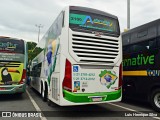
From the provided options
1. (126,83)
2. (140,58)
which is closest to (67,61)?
(140,58)

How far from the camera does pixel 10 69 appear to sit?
1213cm

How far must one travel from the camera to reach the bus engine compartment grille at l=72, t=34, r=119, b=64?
759 centimetres

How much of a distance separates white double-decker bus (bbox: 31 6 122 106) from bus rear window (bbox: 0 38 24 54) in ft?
15.6

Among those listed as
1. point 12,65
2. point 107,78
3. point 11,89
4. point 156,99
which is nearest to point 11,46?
point 12,65

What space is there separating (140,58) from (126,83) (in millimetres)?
1738

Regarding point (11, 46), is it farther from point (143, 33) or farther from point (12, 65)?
point (143, 33)

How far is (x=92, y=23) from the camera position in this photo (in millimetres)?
8023

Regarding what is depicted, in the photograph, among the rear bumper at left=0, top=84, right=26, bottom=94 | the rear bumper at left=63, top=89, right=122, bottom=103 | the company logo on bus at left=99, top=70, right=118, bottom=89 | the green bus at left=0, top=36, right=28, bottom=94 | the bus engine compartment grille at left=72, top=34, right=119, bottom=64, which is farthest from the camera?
the green bus at left=0, top=36, right=28, bottom=94

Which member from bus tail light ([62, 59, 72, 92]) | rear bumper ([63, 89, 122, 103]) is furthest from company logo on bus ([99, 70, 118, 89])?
bus tail light ([62, 59, 72, 92])

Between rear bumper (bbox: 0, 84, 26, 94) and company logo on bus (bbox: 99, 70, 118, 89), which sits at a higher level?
company logo on bus (bbox: 99, 70, 118, 89)

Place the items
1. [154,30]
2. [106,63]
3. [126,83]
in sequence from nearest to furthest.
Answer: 1. [106,63]
2. [154,30]
3. [126,83]

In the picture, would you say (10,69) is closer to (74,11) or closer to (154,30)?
(74,11)

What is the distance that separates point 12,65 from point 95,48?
6.06 meters

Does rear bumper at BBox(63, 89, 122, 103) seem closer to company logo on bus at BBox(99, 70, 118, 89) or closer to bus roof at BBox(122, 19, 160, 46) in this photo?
company logo on bus at BBox(99, 70, 118, 89)
